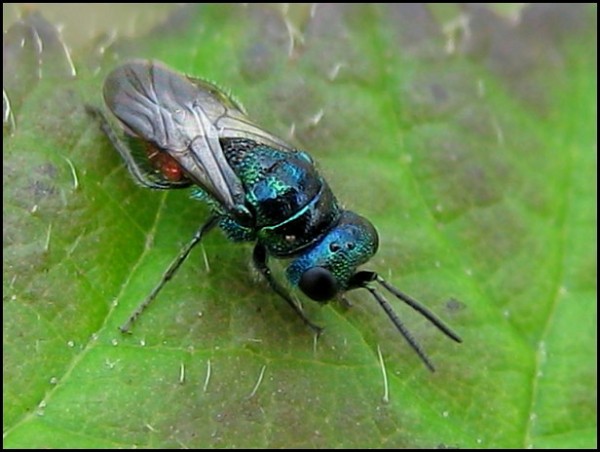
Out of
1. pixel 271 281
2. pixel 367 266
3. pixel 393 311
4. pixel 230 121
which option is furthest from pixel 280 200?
pixel 393 311

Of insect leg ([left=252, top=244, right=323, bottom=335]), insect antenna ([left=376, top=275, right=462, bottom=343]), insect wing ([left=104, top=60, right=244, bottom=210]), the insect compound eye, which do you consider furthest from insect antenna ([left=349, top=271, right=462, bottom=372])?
insect wing ([left=104, top=60, right=244, bottom=210])

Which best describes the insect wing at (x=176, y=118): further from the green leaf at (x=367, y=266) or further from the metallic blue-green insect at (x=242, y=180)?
the green leaf at (x=367, y=266)

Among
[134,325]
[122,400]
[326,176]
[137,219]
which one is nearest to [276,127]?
[326,176]

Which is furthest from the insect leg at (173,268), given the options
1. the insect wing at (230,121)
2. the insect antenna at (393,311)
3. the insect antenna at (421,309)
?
the insect antenna at (421,309)

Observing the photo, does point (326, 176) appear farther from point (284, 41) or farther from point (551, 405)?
point (551, 405)

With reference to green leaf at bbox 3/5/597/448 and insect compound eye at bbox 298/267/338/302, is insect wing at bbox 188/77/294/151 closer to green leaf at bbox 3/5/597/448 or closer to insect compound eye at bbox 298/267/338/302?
green leaf at bbox 3/5/597/448

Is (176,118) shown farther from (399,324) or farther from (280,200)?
(399,324)
